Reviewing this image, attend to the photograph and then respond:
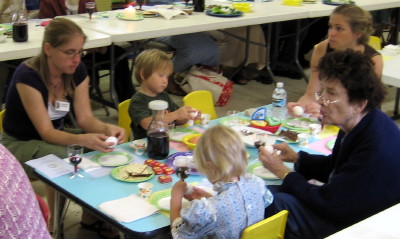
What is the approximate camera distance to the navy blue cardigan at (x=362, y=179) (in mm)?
2082

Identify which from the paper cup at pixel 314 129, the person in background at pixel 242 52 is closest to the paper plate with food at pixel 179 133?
the paper cup at pixel 314 129

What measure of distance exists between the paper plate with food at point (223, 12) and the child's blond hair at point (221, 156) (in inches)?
119

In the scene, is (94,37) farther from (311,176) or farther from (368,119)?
(368,119)

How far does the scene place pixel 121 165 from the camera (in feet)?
7.95

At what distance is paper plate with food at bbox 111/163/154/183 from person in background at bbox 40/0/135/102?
2.48m

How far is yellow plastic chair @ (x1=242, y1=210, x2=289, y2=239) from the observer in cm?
188

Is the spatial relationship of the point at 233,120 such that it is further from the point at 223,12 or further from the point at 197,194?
the point at 223,12

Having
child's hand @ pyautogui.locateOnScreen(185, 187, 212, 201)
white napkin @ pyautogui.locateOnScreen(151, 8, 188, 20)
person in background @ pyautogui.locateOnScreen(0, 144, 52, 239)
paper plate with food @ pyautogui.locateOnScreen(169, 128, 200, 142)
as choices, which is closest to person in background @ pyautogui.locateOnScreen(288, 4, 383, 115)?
paper plate with food @ pyautogui.locateOnScreen(169, 128, 200, 142)

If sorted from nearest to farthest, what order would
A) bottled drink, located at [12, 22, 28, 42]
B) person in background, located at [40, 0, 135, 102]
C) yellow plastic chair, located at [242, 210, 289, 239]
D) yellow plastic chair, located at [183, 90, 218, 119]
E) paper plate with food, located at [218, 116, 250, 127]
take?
yellow plastic chair, located at [242, 210, 289, 239]
paper plate with food, located at [218, 116, 250, 127]
yellow plastic chair, located at [183, 90, 218, 119]
bottled drink, located at [12, 22, 28, 42]
person in background, located at [40, 0, 135, 102]

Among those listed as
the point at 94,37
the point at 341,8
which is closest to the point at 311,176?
the point at 341,8

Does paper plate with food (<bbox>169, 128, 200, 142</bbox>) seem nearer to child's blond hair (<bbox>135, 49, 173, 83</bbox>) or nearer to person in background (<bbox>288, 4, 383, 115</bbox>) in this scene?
child's blond hair (<bbox>135, 49, 173, 83</bbox>)

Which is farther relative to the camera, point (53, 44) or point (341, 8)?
point (341, 8)

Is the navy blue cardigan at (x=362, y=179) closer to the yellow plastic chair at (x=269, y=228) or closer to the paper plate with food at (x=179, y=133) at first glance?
the yellow plastic chair at (x=269, y=228)

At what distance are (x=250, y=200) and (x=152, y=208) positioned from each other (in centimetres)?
37
